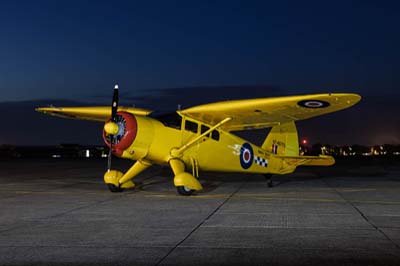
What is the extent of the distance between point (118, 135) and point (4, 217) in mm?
4503

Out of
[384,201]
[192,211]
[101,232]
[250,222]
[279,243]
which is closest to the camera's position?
[279,243]

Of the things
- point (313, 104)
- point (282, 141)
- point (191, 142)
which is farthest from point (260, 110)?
point (282, 141)

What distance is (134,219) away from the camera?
9062 mm

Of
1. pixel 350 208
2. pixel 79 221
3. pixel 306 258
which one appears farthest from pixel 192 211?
pixel 306 258

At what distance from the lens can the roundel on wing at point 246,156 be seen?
1680cm

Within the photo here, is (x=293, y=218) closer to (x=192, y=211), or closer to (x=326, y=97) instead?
(x=192, y=211)

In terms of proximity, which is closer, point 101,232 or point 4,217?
point 101,232

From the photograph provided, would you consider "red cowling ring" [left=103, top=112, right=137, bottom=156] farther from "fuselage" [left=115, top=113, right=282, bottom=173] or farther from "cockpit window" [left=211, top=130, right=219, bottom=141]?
"cockpit window" [left=211, top=130, right=219, bottom=141]

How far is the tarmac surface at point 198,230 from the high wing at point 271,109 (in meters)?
2.59

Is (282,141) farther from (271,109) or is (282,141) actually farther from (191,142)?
(191,142)

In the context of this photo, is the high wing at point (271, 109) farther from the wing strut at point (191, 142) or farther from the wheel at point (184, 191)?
the wheel at point (184, 191)

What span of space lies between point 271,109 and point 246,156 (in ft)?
9.48

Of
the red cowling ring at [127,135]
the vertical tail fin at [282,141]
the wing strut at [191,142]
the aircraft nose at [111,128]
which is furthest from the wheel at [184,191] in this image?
the vertical tail fin at [282,141]

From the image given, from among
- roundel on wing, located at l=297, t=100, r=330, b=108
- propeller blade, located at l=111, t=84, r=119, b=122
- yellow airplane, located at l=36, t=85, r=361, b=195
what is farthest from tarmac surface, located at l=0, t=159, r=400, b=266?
roundel on wing, located at l=297, t=100, r=330, b=108
